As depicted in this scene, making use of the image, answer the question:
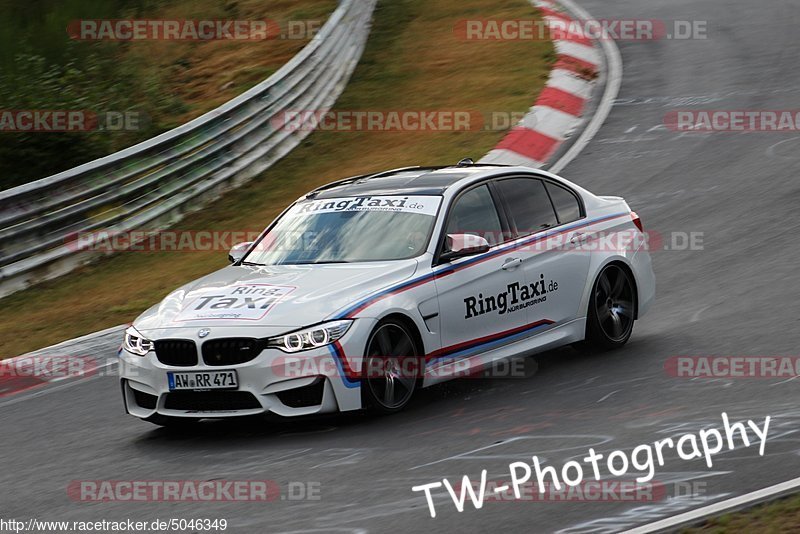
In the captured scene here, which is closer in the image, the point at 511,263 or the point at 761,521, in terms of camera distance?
the point at 761,521

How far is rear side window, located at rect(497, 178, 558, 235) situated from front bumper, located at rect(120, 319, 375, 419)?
191 cm

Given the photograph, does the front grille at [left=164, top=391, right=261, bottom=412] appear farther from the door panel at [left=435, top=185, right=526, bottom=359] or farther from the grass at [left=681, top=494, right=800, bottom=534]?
the grass at [left=681, top=494, right=800, bottom=534]

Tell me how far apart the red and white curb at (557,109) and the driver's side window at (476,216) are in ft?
19.2

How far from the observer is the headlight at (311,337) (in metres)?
7.42

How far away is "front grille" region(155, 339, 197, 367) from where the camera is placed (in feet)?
24.9

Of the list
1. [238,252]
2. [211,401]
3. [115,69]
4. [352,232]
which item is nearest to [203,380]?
[211,401]

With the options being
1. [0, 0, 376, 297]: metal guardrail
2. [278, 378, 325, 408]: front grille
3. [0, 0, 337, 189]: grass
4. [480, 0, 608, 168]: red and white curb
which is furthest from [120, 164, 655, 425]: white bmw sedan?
[0, 0, 337, 189]: grass

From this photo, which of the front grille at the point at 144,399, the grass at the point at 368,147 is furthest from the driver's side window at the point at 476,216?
the grass at the point at 368,147

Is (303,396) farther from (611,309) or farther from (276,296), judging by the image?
(611,309)

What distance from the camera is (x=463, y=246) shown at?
8.19 metres

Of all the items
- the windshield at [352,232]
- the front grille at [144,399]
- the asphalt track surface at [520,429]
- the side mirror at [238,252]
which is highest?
the windshield at [352,232]

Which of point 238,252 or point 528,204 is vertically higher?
point 528,204

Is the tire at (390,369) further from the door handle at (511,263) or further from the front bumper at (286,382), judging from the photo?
the door handle at (511,263)

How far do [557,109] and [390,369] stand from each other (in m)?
9.65
